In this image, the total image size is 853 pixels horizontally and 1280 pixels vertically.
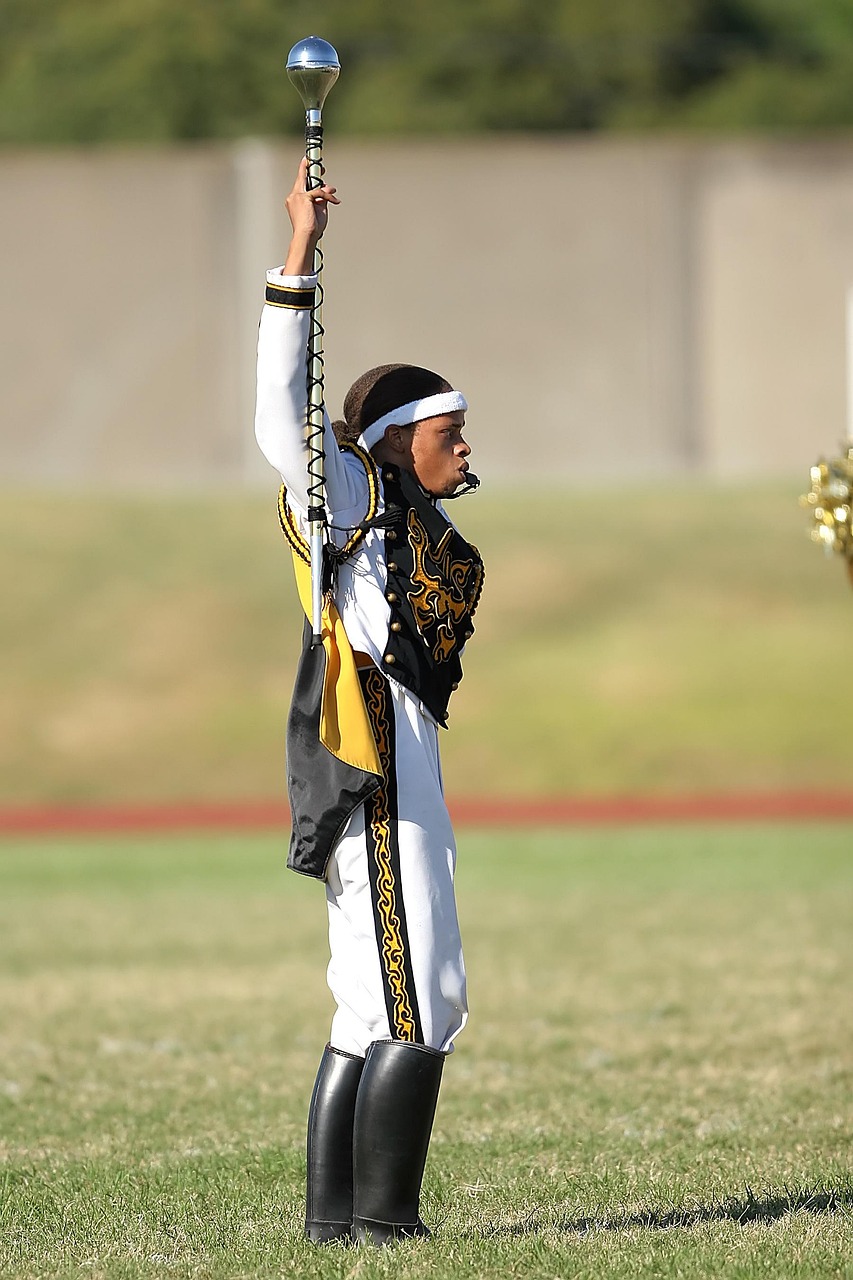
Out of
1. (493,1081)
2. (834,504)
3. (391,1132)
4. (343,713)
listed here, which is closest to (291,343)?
(343,713)

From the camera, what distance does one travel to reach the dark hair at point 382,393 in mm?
4184

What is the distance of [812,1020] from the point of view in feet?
24.2

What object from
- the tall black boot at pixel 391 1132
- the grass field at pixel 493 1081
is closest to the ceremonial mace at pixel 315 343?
the tall black boot at pixel 391 1132

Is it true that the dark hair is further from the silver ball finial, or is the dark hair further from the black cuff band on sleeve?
the silver ball finial

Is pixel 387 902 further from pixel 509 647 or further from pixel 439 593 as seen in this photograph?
pixel 509 647

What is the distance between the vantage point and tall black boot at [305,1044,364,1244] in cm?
411

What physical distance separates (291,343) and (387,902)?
1.17 m

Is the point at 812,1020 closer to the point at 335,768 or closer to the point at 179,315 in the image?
the point at 335,768

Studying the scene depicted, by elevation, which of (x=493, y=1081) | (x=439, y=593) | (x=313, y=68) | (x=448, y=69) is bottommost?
(x=493, y=1081)

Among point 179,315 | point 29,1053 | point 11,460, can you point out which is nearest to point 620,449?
point 179,315

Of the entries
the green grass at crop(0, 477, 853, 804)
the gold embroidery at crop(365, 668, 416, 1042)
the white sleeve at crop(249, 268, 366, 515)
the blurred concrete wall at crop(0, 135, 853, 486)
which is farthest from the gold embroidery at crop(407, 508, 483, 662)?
the blurred concrete wall at crop(0, 135, 853, 486)

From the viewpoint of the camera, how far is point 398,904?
13.1ft

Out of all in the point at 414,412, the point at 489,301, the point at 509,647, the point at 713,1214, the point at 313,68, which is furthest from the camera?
the point at 489,301

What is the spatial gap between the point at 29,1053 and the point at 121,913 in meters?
4.55
